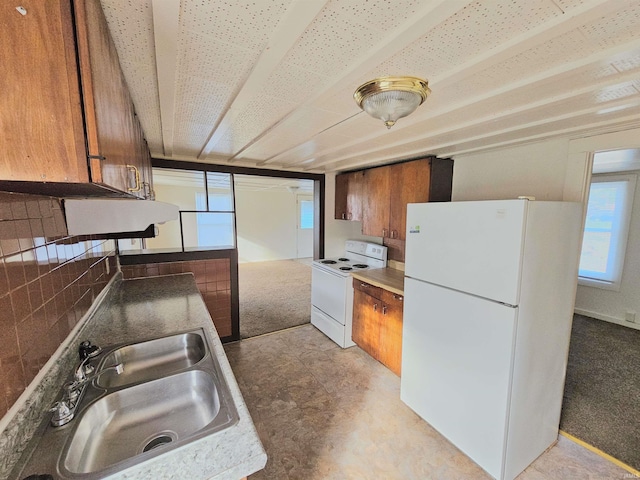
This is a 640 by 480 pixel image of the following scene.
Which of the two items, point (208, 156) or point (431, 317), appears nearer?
point (431, 317)

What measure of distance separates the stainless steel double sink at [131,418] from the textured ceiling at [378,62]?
1288 millimetres

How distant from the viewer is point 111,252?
234 centimetres

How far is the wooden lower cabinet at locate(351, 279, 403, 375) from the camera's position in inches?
95.9

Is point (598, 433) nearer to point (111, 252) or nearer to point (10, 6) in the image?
point (10, 6)

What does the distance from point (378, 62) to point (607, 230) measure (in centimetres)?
474

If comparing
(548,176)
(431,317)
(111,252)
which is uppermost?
(548,176)

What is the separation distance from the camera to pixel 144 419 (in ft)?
3.66

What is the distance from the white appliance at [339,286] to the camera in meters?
3.00

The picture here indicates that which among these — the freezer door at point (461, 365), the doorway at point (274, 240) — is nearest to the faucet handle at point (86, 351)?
the freezer door at point (461, 365)

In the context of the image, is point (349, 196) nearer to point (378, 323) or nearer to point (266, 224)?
point (378, 323)

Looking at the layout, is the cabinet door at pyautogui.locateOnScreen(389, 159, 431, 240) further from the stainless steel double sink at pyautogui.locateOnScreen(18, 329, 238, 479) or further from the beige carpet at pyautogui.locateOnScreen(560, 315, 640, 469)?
the stainless steel double sink at pyautogui.locateOnScreen(18, 329, 238, 479)

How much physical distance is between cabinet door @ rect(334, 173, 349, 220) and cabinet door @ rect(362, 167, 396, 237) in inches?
15.3

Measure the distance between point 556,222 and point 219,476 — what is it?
1954 millimetres

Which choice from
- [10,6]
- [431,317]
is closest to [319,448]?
[431,317]
